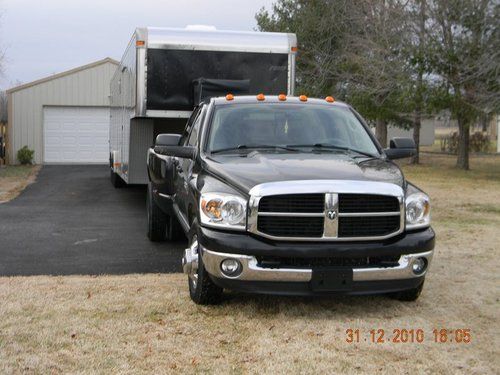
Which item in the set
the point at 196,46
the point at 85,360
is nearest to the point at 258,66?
the point at 196,46

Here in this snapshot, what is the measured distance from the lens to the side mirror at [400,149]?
6.77 meters

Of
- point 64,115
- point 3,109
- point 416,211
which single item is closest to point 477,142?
point 64,115

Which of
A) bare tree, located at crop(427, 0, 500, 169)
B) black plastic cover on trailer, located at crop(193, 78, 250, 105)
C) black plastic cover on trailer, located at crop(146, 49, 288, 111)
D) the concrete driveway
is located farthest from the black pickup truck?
bare tree, located at crop(427, 0, 500, 169)

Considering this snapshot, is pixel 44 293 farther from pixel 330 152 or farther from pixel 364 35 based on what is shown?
pixel 364 35

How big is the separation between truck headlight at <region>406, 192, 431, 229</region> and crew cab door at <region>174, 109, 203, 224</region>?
198 cm

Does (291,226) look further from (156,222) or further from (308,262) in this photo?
(156,222)

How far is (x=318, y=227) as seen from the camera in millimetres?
5297

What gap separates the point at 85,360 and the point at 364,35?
24.9 meters

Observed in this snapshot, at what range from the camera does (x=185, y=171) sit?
6.81 m

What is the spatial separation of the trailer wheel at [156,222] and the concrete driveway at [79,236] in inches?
5.3

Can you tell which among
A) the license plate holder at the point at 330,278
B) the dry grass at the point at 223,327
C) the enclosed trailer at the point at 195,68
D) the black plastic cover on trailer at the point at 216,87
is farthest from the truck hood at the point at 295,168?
the enclosed trailer at the point at 195,68

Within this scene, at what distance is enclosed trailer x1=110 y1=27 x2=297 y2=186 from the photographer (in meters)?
11.1

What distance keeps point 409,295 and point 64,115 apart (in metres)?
24.7
